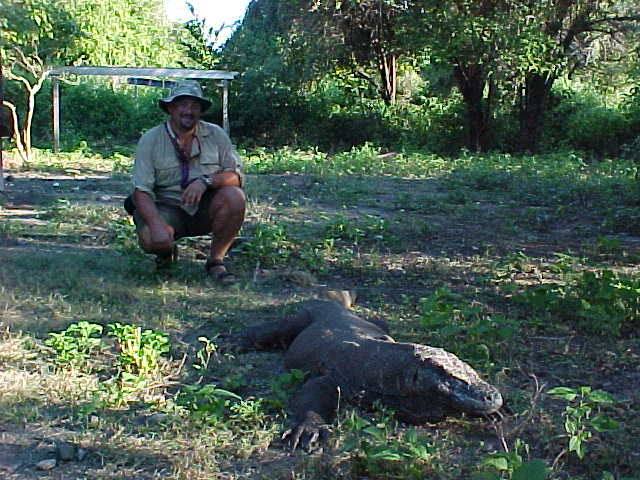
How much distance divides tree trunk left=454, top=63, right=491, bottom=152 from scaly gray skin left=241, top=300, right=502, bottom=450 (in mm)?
15564

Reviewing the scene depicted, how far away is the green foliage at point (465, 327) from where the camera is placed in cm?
426

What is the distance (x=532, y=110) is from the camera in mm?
19031

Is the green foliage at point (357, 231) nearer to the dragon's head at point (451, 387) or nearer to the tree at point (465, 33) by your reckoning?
the dragon's head at point (451, 387)

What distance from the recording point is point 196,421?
131 inches

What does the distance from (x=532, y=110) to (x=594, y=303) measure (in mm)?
14796

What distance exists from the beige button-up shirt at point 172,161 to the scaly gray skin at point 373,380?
77.8 inches

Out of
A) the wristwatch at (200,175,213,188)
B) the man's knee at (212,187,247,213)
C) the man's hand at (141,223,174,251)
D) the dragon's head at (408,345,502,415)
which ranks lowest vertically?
the dragon's head at (408,345,502,415)

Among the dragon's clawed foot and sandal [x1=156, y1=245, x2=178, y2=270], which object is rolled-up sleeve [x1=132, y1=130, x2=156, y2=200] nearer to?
sandal [x1=156, y1=245, x2=178, y2=270]

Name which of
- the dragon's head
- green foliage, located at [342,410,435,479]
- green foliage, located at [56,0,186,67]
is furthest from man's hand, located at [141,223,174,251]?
green foliage, located at [56,0,186,67]

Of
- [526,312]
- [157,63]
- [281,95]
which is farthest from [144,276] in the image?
[157,63]

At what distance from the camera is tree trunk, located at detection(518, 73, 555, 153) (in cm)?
1894

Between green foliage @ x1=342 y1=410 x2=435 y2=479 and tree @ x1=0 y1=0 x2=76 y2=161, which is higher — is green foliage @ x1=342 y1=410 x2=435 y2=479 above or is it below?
below

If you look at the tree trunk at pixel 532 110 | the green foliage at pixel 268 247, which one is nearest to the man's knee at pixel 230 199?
the green foliage at pixel 268 247

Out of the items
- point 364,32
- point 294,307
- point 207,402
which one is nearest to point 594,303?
point 294,307
